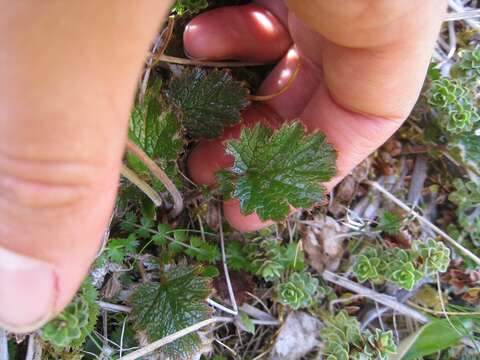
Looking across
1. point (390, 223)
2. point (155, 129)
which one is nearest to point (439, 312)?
point (390, 223)

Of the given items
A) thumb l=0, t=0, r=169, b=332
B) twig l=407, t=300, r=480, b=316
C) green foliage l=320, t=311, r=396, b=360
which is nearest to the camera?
A: thumb l=0, t=0, r=169, b=332

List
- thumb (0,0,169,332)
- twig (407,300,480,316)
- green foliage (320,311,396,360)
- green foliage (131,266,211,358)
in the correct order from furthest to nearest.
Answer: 1. twig (407,300,480,316)
2. green foliage (320,311,396,360)
3. green foliage (131,266,211,358)
4. thumb (0,0,169,332)

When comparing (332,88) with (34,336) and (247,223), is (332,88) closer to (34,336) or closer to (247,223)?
(247,223)

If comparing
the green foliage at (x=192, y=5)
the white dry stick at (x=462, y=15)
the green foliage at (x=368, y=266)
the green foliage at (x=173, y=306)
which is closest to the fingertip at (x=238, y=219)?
the green foliage at (x=173, y=306)

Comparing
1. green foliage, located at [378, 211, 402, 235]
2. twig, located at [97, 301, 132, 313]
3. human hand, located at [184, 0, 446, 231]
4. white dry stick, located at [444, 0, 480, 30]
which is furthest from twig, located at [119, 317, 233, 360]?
white dry stick, located at [444, 0, 480, 30]

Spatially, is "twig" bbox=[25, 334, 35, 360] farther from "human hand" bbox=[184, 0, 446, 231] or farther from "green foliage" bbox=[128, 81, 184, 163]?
"human hand" bbox=[184, 0, 446, 231]

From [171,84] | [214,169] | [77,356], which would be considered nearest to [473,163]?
[214,169]

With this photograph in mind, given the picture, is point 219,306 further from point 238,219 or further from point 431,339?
point 431,339
